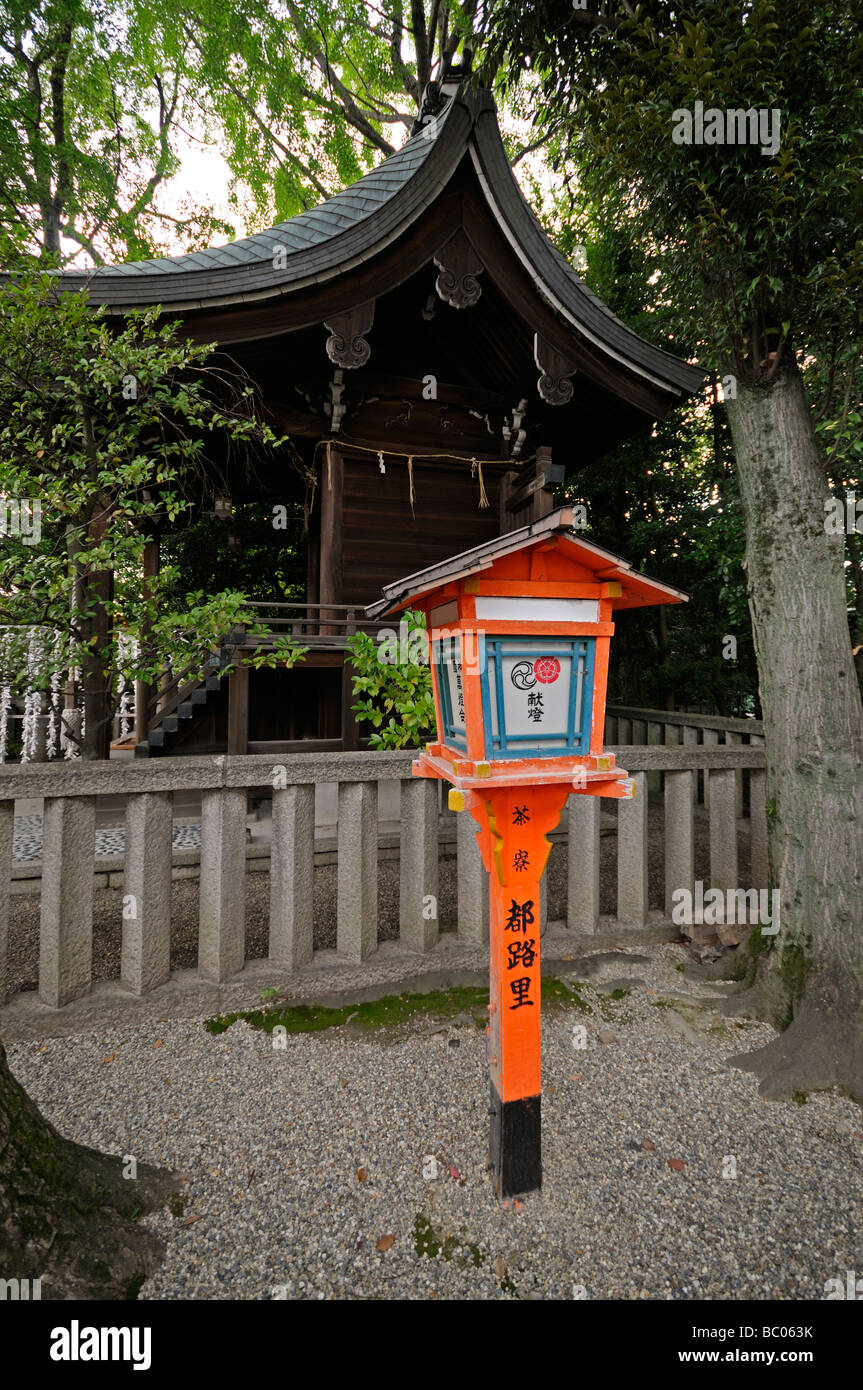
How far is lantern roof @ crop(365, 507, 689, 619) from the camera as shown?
1.73 m

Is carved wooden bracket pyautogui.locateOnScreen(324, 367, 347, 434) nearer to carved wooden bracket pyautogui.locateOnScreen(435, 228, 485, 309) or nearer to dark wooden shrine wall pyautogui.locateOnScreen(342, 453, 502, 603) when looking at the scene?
dark wooden shrine wall pyautogui.locateOnScreen(342, 453, 502, 603)

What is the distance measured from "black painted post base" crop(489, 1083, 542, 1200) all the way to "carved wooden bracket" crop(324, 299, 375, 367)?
19.0ft

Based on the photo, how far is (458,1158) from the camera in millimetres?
2145

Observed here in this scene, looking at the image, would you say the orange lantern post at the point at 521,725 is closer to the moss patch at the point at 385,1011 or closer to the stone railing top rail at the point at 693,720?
the moss patch at the point at 385,1011

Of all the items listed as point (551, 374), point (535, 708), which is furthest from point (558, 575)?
point (551, 374)

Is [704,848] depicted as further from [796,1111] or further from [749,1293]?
[749,1293]

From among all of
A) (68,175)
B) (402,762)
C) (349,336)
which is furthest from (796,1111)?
(68,175)

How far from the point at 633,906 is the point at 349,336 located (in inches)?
220

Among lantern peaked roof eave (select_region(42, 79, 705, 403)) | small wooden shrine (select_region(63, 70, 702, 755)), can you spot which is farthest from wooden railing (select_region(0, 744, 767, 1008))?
lantern peaked roof eave (select_region(42, 79, 705, 403))

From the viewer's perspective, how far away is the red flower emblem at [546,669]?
192 cm

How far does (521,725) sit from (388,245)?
5.68 meters

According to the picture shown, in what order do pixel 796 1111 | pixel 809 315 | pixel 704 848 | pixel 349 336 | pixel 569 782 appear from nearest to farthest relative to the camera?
pixel 569 782
pixel 796 1111
pixel 809 315
pixel 349 336
pixel 704 848

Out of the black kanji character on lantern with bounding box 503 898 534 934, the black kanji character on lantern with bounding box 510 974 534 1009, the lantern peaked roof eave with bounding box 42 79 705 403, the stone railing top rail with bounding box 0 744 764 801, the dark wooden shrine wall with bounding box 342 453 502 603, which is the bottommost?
the black kanji character on lantern with bounding box 510 974 534 1009

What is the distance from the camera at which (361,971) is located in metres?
3.27
